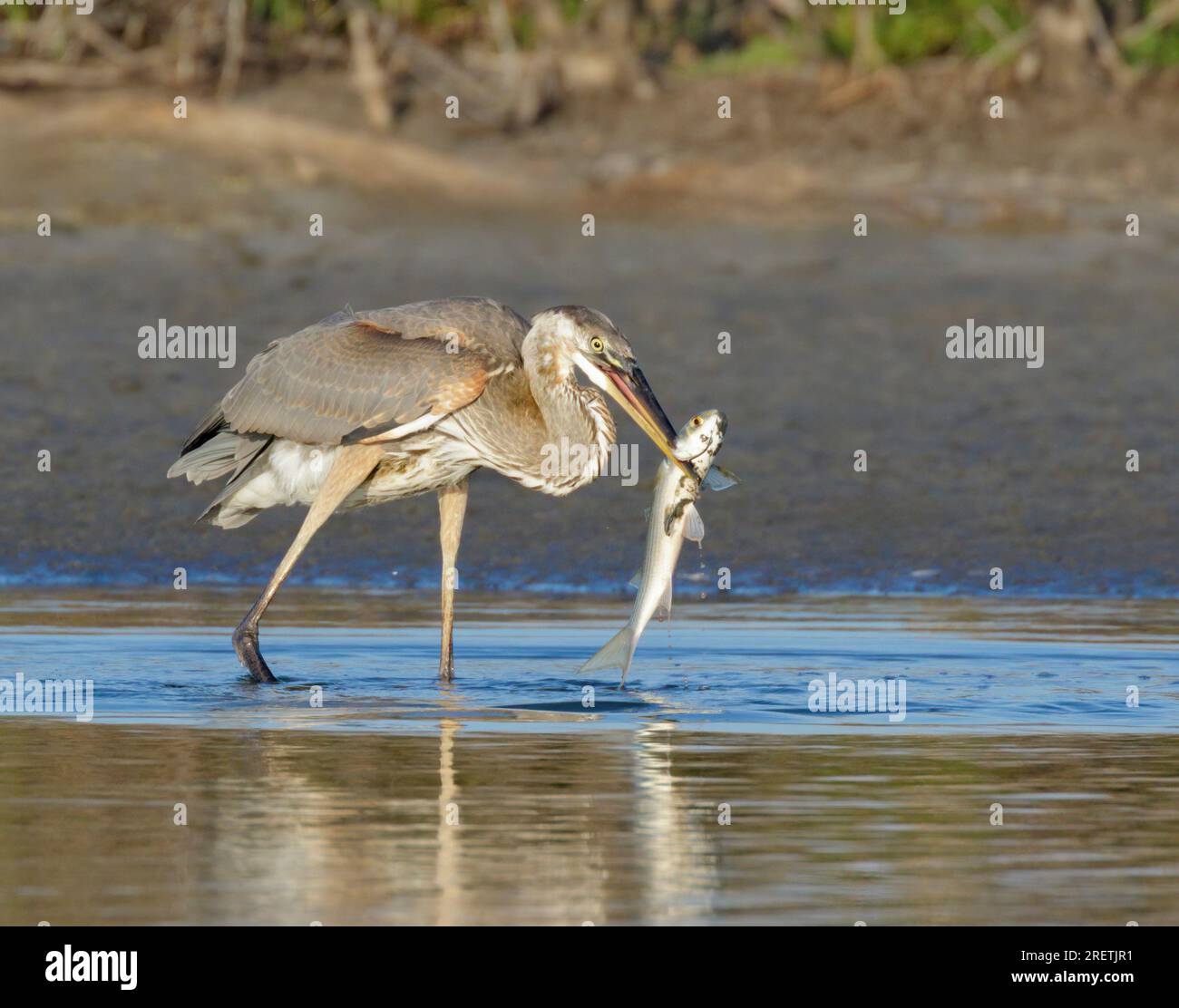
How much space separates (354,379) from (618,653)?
1.76 metres

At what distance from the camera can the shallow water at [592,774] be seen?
20.6ft

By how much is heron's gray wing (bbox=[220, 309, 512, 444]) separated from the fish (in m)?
1.09

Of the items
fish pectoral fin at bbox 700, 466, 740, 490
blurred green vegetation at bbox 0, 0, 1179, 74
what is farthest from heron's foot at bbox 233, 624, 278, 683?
blurred green vegetation at bbox 0, 0, 1179, 74

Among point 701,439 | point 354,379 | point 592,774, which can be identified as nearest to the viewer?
point 592,774

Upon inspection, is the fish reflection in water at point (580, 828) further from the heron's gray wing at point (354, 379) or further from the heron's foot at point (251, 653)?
the heron's gray wing at point (354, 379)

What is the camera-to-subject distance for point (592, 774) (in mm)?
7938

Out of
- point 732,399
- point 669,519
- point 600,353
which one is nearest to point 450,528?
point 600,353

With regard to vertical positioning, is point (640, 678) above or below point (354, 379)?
below

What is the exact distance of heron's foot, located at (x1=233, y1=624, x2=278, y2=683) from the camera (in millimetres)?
10055

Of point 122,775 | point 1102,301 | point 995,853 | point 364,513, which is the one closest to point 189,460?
point 364,513

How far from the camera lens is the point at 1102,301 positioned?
17.8m

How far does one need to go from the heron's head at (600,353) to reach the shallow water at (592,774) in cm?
108

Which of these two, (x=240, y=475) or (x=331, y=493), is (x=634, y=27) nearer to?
(x=240, y=475)

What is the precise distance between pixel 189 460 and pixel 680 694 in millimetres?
2875
